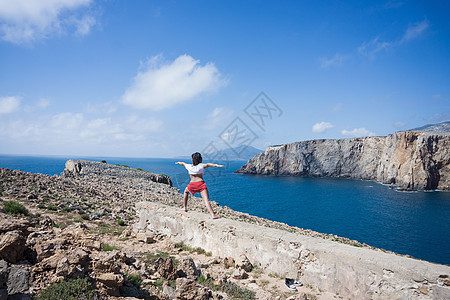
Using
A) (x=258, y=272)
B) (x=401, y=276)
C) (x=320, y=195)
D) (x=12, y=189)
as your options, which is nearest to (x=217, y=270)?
(x=258, y=272)

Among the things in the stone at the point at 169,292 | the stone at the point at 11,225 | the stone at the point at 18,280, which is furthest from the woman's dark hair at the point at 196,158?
the stone at the point at 18,280

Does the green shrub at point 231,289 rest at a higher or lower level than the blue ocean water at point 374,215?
higher

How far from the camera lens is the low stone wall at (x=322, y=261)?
14.2 feet

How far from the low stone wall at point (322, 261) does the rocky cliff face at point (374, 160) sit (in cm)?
7695

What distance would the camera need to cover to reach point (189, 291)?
411 centimetres

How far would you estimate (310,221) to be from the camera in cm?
3450

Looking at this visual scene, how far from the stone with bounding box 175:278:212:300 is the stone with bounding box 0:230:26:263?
2651 mm

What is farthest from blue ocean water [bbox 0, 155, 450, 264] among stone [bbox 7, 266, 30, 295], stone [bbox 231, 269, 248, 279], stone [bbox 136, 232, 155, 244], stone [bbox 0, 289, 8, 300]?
stone [bbox 0, 289, 8, 300]

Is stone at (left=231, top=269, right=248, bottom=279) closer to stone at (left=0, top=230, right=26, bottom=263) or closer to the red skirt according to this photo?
the red skirt

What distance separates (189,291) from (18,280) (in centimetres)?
250

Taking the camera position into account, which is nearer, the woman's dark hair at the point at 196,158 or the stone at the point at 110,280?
the stone at the point at 110,280

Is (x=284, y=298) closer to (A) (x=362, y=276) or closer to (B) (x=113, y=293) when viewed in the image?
(A) (x=362, y=276)

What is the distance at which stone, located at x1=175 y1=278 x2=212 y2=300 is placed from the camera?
407cm

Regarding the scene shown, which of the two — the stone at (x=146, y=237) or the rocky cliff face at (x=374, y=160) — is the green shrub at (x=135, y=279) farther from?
the rocky cliff face at (x=374, y=160)
